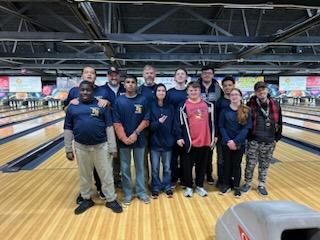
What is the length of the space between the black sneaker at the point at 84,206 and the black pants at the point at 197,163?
1.00 meters

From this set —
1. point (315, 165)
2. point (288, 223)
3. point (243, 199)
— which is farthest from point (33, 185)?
point (315, 165)

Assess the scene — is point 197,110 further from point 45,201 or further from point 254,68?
point 254,68

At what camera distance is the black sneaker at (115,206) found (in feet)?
9.73

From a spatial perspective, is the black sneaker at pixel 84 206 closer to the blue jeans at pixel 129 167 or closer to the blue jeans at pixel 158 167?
the blue jeans at pixel 129 167

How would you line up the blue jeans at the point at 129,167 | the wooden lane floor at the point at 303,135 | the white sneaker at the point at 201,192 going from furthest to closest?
the wooden lane floor at the point at 303,135 < the white sneaker at the point at 201,192 < the blue jeans at the point at 129,167

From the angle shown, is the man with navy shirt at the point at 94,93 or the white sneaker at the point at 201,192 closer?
the man with navy shirt at the point at 94,93

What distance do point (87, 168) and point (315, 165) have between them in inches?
135

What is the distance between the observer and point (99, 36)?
5.58 m

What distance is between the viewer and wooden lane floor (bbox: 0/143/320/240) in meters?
2.57

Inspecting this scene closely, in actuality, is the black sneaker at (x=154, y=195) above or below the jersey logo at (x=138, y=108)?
below

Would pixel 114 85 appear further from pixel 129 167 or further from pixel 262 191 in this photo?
pixel 262 191

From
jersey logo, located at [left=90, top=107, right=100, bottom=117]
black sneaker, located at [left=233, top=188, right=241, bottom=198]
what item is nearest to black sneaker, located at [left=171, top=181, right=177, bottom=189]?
black sneaker, located at [left=233, top=188, right=241, bottom=198]

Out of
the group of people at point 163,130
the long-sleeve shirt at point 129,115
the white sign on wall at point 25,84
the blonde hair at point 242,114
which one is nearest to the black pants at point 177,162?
the group of people at point 163,130

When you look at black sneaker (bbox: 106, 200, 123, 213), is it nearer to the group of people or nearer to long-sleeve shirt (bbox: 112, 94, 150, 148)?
the group of people
